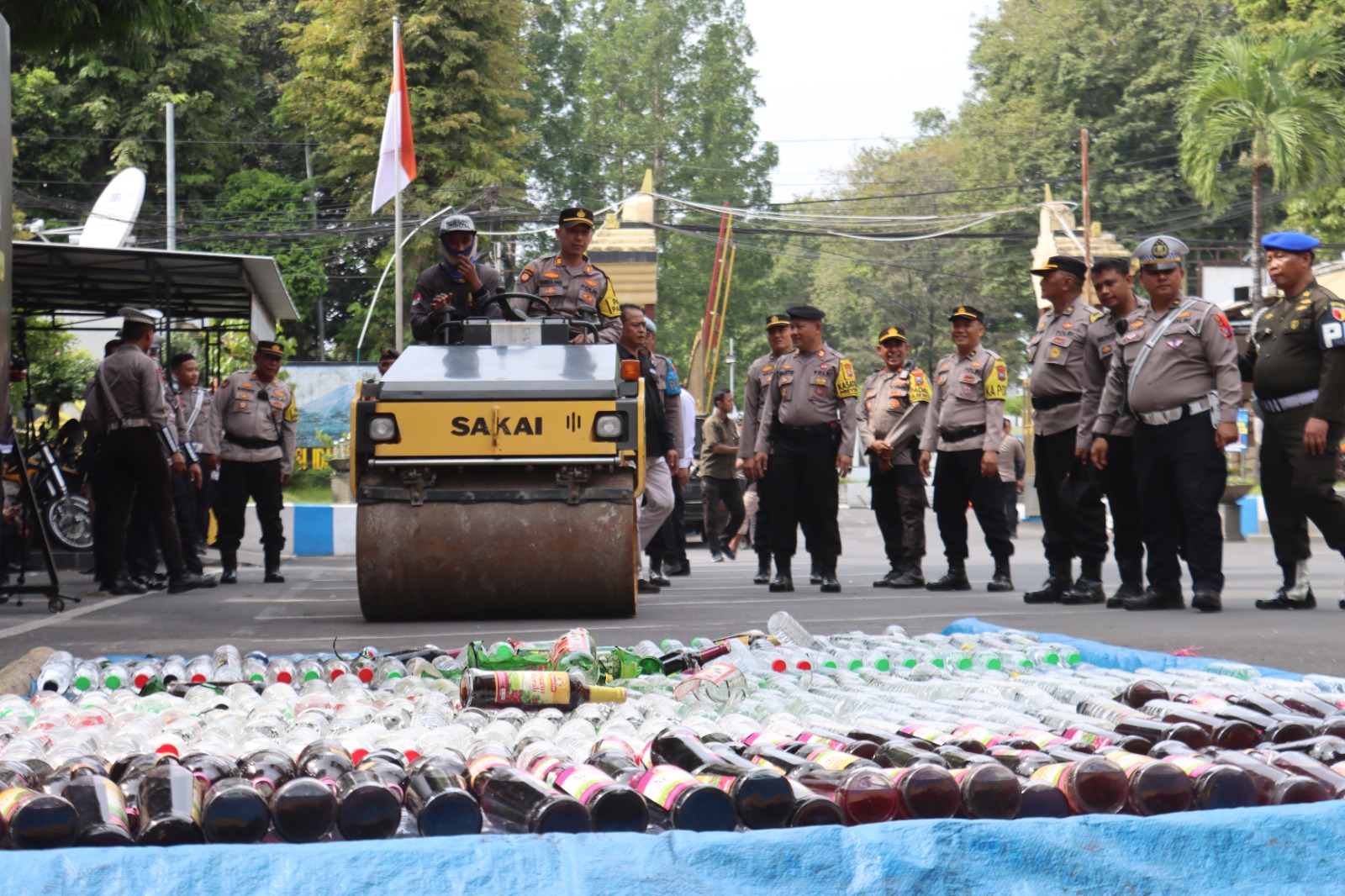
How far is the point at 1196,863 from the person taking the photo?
9.62 ft

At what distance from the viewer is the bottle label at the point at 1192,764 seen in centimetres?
328

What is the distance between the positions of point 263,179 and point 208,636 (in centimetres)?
4744

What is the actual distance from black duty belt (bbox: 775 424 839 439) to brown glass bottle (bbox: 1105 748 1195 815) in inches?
328

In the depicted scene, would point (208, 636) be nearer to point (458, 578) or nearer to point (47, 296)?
point (458, 578)

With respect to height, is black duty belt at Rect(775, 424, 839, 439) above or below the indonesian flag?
below

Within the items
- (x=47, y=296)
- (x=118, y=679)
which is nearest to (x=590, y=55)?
(x=47, y=296)

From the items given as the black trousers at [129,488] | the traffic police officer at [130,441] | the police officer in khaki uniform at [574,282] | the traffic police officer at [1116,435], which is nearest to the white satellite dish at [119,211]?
the traffic police officer at [130,441]

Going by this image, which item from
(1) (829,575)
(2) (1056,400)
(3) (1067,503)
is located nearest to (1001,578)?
(1) (829,575)

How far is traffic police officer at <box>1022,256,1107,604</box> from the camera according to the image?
1015 centimetres

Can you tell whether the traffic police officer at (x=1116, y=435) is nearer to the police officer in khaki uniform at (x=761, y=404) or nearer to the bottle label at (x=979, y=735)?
the police officer in khaki uniform at (x=761, y=404)

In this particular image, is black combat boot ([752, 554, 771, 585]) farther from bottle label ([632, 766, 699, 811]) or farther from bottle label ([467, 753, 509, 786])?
bottle label ([632, 766, 699, 811])

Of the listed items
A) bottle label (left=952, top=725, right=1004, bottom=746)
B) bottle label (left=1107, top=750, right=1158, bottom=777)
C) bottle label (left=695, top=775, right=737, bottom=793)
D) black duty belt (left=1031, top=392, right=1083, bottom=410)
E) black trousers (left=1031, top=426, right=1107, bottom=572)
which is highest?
black duty belt (left=1031, top=392, right=1083, bottom=410)

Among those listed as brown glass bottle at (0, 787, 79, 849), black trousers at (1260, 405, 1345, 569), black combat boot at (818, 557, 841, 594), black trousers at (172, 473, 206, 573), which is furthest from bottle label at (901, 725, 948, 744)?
black trousers at (172, 473, 206, 573)

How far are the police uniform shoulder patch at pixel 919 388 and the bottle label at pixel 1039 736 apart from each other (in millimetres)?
8809
